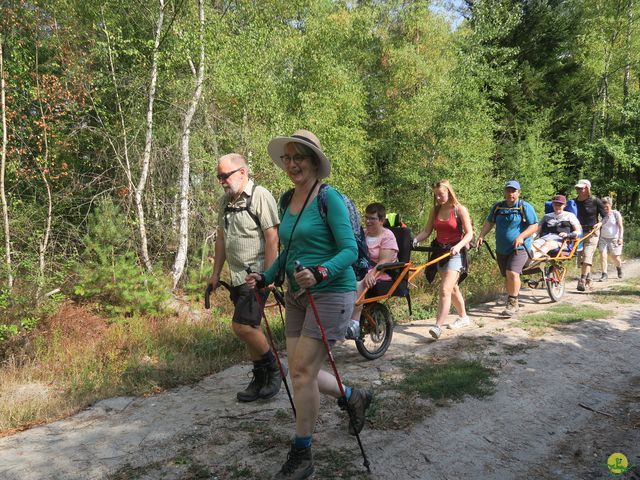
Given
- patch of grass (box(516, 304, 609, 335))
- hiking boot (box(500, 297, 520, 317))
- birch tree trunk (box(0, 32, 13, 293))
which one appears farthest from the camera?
hiking boot (box(500, 297, 520, 317))

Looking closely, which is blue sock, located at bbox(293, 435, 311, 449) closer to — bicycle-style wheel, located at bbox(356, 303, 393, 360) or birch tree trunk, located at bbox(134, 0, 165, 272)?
bicycle-style wheel, located at bbox(356, 303, 393, 360)

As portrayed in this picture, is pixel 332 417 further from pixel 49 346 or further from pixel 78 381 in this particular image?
pixel 49 346

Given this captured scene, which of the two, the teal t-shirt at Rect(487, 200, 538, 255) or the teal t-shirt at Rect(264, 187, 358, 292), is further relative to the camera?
the teal t-shirt at Rect(487, 200, 538, 255)

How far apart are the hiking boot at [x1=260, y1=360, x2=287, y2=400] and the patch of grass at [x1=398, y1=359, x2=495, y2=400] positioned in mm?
1154

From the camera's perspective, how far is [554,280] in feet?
29.0

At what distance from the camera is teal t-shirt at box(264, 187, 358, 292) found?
2951 millimetres

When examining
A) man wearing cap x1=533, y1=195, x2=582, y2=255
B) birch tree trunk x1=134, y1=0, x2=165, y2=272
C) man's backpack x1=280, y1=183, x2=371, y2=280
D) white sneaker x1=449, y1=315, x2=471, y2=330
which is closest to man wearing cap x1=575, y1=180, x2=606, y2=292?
man wearing cap x1=533, y1=195, x2=582, y2=255

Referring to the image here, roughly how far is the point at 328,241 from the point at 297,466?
1387mm

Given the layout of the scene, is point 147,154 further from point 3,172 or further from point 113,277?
point 3,172

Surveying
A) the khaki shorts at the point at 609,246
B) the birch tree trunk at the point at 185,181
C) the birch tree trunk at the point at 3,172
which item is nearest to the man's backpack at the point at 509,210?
the khaki shorts at the point at 609,246

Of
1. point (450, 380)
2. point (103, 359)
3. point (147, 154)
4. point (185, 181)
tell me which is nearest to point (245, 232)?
point (450, 380)

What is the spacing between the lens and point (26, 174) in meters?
8.04

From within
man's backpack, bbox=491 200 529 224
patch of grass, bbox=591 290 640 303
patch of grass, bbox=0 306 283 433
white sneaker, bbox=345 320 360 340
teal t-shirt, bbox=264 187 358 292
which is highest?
man's backpack, bbox=491 200 529 224

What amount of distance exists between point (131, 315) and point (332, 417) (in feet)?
18.1
